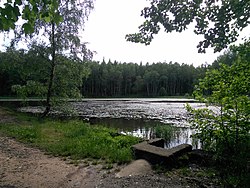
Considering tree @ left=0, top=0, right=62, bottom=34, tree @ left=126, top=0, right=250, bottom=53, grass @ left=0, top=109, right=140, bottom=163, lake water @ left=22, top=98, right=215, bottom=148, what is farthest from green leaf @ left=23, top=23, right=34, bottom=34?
lake water @ left=22, top=98, right=215, bottom=148

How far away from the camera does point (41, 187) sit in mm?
4660

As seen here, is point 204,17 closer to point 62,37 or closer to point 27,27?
point 27,27

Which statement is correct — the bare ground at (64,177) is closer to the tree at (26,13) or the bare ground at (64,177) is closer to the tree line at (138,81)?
the tree at (26,13)

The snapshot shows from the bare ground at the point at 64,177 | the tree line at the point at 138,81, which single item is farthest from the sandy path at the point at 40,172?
the tree line at the point at 138,81

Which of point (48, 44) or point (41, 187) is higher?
point (48, 44)

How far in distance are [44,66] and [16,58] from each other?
195 cm

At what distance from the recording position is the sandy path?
192 inches

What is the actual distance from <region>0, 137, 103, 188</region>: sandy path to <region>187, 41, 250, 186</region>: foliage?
2988 mm

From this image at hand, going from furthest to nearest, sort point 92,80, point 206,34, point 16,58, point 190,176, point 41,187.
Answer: point 92,80
point 16,58
point 190,176
point 41,187
point 206,34

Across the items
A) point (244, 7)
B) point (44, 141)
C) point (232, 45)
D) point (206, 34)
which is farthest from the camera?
point (44, 141)

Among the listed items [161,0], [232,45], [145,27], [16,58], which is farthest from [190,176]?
[16,58]

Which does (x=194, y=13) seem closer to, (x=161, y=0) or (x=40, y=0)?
(x=161, y=0)

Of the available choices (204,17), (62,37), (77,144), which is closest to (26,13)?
(204,17)

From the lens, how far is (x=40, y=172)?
5539 millimetres
